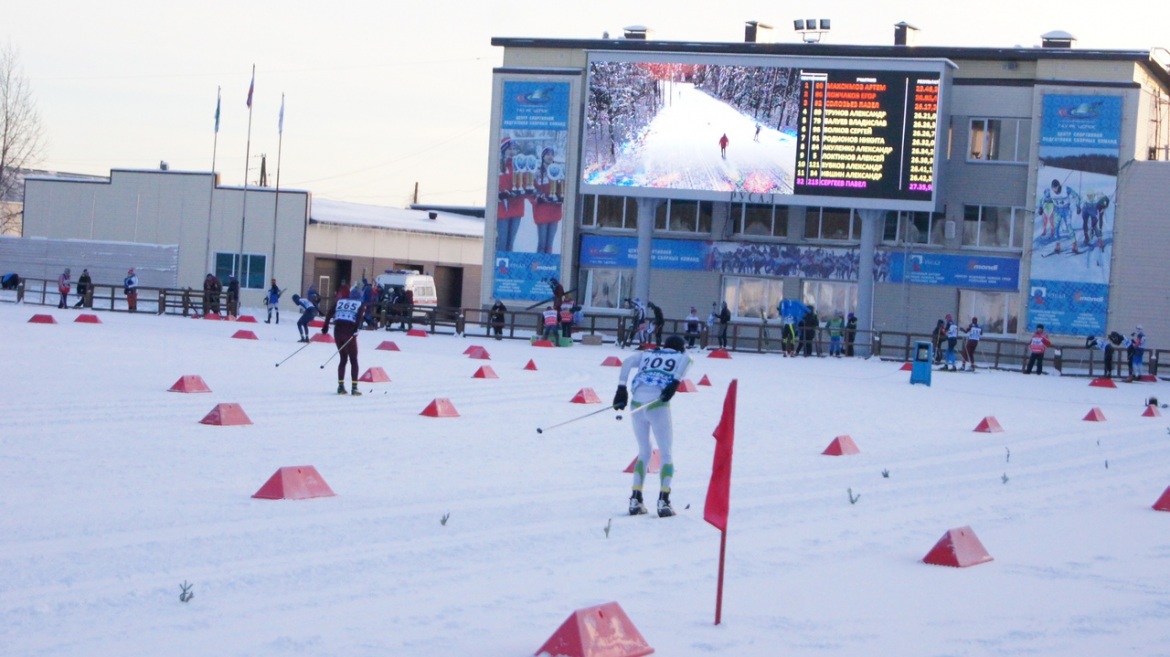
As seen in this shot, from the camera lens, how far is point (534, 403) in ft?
70.8

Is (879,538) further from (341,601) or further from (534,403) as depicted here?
(534,403)

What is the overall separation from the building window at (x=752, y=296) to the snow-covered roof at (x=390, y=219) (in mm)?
19386

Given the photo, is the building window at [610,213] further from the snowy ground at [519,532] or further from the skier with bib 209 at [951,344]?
the snowy ground at [519,532]

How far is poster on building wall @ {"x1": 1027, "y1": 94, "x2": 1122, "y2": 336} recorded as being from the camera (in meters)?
47.2

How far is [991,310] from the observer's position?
49.4m

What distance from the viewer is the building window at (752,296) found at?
2023 inches

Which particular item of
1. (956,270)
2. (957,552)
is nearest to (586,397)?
(957,552)

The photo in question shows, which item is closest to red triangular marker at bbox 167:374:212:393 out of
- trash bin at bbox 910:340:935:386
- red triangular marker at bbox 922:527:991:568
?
red triangular marker at bbox 922:527:991:568

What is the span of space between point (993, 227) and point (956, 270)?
1.91 metres

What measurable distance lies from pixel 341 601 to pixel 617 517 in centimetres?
389

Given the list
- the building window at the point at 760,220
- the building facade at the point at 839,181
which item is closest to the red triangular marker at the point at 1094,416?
the building facade at the point at 839,181

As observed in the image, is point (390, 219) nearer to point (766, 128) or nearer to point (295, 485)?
point (766, 128)

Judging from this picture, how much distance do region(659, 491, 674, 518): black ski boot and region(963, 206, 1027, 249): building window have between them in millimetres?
39909

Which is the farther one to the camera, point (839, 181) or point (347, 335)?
point (839, 181)
